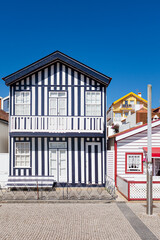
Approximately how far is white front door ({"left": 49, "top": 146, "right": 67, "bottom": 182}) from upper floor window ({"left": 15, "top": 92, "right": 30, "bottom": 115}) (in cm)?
303

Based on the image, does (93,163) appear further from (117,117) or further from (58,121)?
(117,117)

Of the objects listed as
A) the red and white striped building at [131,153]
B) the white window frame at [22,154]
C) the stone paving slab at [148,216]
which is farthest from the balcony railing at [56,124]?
the stone paving slab at [148,216]

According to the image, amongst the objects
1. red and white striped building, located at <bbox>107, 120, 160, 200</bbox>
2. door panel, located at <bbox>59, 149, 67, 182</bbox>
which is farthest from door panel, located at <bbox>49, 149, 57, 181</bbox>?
red and white striped building, located at <bbox>107, 120, 160, 200</bbox>

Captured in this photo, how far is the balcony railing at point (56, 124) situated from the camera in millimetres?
16656

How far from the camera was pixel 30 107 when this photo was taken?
1748 centimetres

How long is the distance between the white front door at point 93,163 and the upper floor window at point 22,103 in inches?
174

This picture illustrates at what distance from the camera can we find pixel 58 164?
17203 millimetres

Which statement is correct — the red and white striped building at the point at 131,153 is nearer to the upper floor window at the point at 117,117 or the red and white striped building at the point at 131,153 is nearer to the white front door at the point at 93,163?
the white front door at the point at 93,163

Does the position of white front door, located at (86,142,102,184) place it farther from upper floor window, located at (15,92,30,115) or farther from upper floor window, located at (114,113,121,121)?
upper floor window, located at (114,113,121,121)

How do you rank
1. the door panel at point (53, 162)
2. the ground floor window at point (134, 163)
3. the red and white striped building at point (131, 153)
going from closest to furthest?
the red and white striped building at point (131, 153)
the ground floor window at point (134, 163)
the door panel at point (53, 162)

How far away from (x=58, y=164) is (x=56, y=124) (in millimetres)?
2531

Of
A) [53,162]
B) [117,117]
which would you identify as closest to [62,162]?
[53,162]

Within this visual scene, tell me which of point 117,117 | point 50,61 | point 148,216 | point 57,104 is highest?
point 50,61

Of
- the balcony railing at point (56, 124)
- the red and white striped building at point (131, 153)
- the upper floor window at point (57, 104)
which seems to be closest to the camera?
the red and white striped building at point (131, 153)
